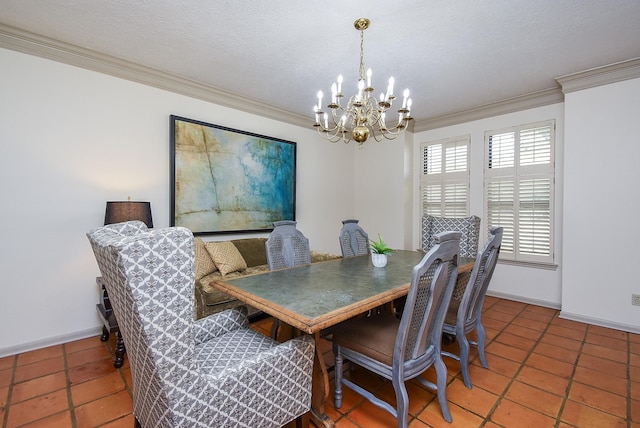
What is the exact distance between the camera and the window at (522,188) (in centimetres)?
368

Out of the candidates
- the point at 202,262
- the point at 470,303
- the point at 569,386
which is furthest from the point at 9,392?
the point at 569,386

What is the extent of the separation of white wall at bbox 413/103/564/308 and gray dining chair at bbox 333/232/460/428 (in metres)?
2.91

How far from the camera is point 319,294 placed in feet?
5.46

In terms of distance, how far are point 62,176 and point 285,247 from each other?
2.09 m

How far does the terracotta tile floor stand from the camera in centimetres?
172

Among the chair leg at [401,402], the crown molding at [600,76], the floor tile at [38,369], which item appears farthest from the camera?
the crown molding at [600,76]

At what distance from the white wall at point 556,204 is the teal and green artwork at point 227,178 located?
8.30 ft

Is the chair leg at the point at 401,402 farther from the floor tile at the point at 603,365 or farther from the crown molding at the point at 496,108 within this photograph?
the crown molding at the point at 496,108

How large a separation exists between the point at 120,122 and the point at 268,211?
194cm

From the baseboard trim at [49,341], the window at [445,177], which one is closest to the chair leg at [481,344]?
the window at [445,177]

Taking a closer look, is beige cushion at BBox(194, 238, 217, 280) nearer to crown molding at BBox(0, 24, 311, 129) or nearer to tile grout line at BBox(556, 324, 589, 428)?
crown molding at BBox(0, 24, 311, 129)

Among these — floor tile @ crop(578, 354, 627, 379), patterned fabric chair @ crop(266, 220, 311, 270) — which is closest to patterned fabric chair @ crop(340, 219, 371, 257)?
patterned fabric chair @ crop(266, 220, 311, 270)

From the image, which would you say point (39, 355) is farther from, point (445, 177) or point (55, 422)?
point (445, 177)

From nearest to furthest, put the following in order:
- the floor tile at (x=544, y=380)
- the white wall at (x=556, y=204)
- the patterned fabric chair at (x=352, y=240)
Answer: the floor tile at (x=544, y=380), the patterned fabric chair at (x=352, y=240), the white wall at (x=556, y=204)
